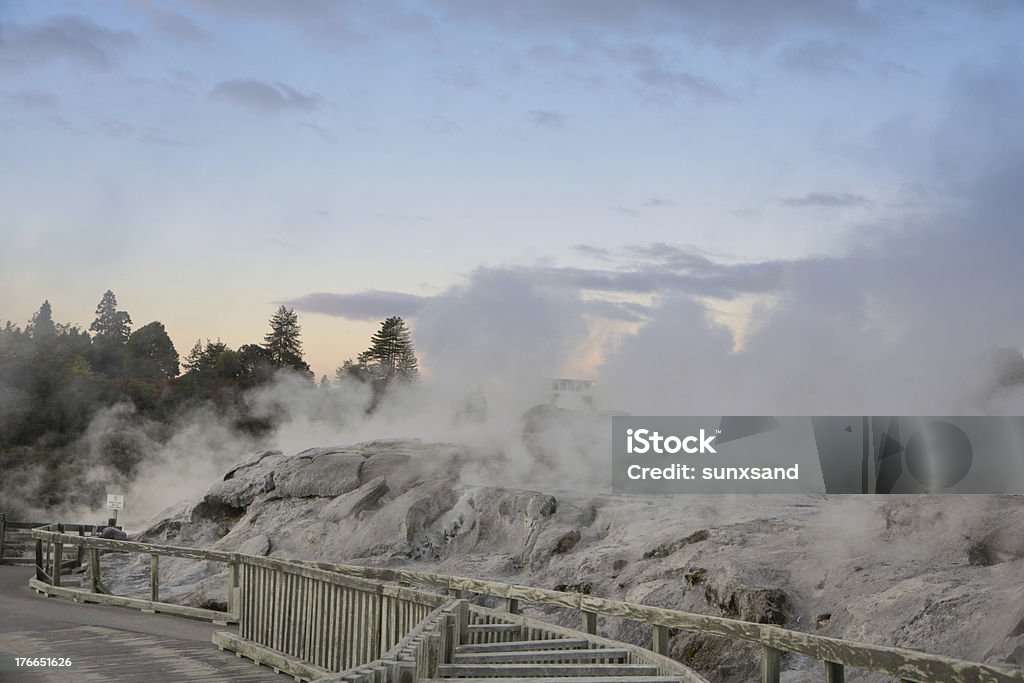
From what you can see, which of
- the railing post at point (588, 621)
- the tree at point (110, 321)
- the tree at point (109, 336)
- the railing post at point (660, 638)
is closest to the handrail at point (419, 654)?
the railing post at point (588, 621)

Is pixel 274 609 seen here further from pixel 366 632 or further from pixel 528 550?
pixel 528 550

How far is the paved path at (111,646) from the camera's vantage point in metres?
9.57

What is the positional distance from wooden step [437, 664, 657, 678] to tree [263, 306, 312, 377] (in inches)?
2974

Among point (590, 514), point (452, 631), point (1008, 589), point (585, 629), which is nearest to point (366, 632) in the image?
point (585, 629)

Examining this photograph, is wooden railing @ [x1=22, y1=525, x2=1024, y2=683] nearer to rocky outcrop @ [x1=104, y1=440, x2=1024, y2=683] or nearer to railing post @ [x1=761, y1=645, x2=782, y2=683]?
railing post @ [x1=761, y1=645, x2=782, y2=683]

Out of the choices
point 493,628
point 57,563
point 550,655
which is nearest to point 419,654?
point 550,655

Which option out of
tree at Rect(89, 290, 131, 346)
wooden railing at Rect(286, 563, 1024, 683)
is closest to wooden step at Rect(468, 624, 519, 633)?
wooden railing at Rect(286, 563, 1024, 683)

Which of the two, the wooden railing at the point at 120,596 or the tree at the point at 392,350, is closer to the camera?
the wooden railing at the point at 120,596

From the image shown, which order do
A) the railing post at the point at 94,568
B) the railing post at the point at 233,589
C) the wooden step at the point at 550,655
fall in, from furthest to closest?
1. the railing post at the point at 94,568
2. the railing post at the point at 233,589
3. the wooden step at the point at 550,655

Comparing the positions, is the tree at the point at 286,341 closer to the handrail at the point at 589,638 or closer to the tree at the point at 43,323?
the tree at the point at 43,323

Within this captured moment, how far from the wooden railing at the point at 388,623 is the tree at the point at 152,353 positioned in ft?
246

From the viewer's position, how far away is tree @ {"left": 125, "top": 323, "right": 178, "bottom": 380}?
83750 millimetres

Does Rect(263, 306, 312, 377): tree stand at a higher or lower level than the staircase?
higher

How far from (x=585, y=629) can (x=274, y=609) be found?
359cm
